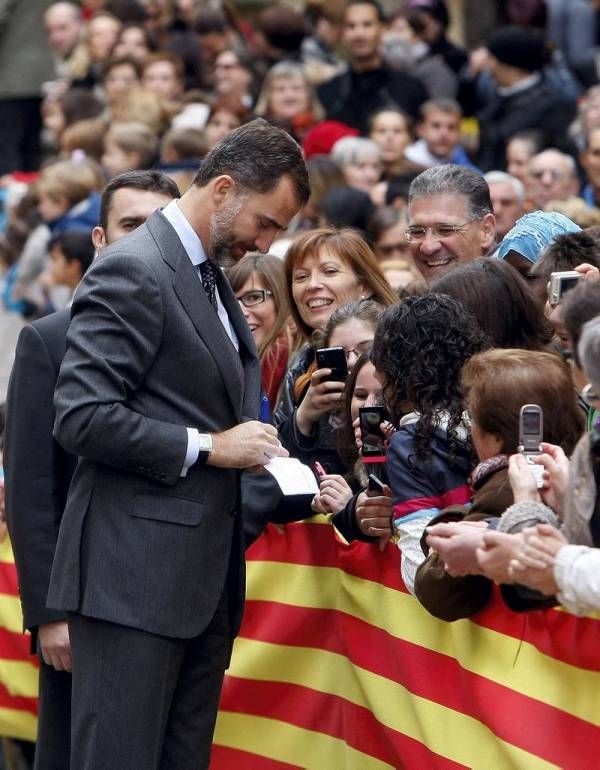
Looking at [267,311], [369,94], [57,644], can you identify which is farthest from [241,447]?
[369,94]

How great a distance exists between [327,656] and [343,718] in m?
0.21

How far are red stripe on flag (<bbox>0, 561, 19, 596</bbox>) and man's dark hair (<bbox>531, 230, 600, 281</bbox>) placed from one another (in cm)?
249

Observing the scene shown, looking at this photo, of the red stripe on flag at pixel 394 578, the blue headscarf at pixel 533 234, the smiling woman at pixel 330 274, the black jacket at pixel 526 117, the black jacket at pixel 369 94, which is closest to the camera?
the red stripe on flag at pixel 394 578

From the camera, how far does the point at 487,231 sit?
6.00m

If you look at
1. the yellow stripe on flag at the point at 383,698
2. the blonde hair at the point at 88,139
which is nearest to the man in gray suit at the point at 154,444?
the yellow stripe on flag at the point at 383,698

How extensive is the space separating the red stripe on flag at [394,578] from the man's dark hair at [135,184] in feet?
3.97

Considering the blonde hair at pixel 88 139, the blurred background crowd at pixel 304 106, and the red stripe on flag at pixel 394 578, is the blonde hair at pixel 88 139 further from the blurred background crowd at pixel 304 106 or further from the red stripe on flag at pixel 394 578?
the red stripe on flag at pixel 394 578

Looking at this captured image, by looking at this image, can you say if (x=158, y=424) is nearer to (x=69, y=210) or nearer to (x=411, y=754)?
(x=411, y=754)

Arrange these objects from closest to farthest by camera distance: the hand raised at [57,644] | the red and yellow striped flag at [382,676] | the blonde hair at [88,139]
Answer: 1. the red and yellow striped flag at [382,676]
2. the hand raised at [57,644]
3. the blonde hair at [88,139]

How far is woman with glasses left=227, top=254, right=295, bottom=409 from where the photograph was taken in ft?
21.3

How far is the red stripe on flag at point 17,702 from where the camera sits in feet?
20.8

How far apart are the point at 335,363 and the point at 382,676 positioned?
104 centimetres

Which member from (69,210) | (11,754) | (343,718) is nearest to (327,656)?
(343,718)

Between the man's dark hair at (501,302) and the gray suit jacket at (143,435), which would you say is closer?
the gray suit jacket at (143,435)
